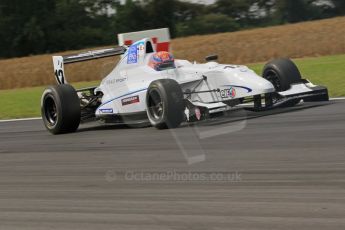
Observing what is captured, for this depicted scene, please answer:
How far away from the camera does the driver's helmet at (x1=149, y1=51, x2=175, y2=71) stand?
1119cm

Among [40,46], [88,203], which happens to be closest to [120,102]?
[88,203]

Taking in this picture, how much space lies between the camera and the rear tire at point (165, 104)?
9977 mm

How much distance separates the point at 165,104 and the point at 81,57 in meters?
3.24

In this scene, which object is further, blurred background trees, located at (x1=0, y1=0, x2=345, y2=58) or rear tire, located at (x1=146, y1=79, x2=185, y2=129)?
blurred background trees, located at (x1=0, y1=0, x2=345, y2=58)

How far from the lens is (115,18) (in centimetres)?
7938

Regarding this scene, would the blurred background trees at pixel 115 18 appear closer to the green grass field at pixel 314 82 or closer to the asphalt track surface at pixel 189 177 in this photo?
the green grass field at pixel 314 82

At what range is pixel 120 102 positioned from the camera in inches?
446

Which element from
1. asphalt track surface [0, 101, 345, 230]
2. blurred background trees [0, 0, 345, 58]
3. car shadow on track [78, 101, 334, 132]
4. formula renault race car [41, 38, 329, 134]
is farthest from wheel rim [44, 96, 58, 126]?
blurred background trees [0, 0, 345, 58]

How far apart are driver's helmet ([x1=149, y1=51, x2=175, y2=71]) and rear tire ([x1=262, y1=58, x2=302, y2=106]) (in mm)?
1838

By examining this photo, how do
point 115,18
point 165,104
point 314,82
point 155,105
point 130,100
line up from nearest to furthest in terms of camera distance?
point 165,104 → point 155,105 → point 130,100 → point 314,82 → point 115,18

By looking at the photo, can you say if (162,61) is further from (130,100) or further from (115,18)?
(115,18)

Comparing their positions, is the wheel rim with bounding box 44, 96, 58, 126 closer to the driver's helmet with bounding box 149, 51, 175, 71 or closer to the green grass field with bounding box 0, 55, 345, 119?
the driver's helmet with bounding box 149, 51, 175, 71

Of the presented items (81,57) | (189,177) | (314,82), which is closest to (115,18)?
(314,82)

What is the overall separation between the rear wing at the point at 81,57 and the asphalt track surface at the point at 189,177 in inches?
80.2
